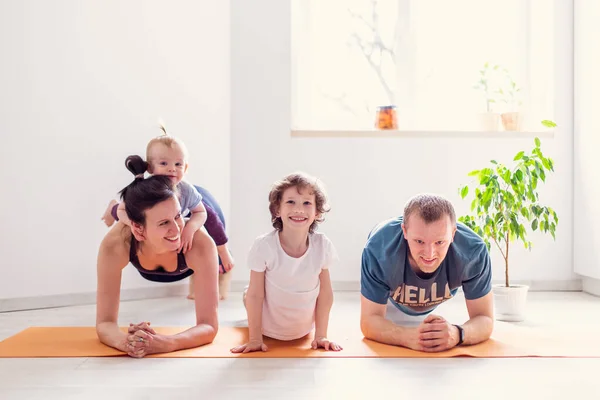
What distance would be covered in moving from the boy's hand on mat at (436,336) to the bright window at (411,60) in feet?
8.08

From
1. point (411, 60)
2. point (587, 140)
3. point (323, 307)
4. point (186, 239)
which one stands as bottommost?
point (323, 307)

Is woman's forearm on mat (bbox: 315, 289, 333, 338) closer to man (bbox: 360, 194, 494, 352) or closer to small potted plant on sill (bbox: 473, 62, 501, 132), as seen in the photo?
man (bbox: 360, 194, 494, 352)

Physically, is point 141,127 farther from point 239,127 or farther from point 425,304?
point 425,304

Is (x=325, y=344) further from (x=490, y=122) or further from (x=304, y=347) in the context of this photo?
(x=490, y=122)

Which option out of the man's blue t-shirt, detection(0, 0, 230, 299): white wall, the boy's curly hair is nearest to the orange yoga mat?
the man's blue t-shirt

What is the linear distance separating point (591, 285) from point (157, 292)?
8.78 feet

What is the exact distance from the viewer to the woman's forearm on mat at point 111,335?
8.07 feet

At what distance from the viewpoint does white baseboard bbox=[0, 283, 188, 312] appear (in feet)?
11.8

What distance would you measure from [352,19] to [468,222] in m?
2.00

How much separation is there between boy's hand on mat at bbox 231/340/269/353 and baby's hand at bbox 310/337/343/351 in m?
0.18

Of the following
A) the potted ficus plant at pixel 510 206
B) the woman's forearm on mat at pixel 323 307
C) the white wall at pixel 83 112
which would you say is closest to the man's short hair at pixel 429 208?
the woman's forearm on mat at pixel 323 307

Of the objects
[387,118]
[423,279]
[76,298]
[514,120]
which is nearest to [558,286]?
[514,120]

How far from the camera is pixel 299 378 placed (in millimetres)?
2090

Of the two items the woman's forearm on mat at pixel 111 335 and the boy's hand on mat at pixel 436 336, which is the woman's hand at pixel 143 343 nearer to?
the woman's forearm on mat at pixel 111 335
